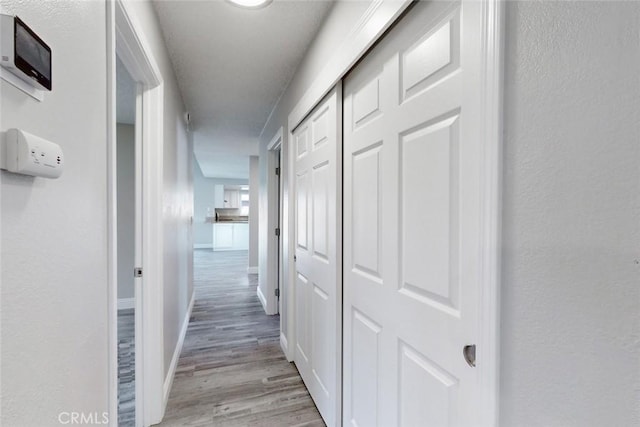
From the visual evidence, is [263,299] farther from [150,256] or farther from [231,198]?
[231,198]

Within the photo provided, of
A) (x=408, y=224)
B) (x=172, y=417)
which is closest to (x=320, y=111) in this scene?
(x=408, y=224)

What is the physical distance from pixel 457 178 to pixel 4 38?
3.27 feet

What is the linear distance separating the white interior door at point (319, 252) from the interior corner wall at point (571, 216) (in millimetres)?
984

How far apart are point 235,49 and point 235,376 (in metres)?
2.42

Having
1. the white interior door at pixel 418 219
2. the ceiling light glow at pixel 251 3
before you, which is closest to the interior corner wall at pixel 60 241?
the ceiling light glow at pixel 251 3

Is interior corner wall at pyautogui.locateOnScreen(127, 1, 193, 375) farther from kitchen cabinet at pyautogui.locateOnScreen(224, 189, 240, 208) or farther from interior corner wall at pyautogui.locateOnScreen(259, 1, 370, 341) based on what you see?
kitchen cabinet at pyautogui.locateOnScreen(224, 189, 240, 208)

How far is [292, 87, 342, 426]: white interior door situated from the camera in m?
1.57

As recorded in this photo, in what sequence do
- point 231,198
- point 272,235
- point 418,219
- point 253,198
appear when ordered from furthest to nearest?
1. point 231,198
2. point 253,198
3. point 272,235
4. point 418,219

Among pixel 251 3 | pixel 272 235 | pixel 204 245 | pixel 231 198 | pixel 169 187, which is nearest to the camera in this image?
pixel 251 3

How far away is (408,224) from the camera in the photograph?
1.01 metres

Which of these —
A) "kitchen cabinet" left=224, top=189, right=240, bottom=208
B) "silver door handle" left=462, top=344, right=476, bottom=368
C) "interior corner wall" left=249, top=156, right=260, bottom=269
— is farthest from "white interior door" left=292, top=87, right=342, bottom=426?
"kitchen cabinet" left=224, top=189, right=240, bottom=208

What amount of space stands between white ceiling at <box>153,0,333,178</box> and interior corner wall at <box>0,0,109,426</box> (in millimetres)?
884

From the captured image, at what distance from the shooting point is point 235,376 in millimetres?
2260

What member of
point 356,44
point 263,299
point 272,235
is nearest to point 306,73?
→ point 356,44
